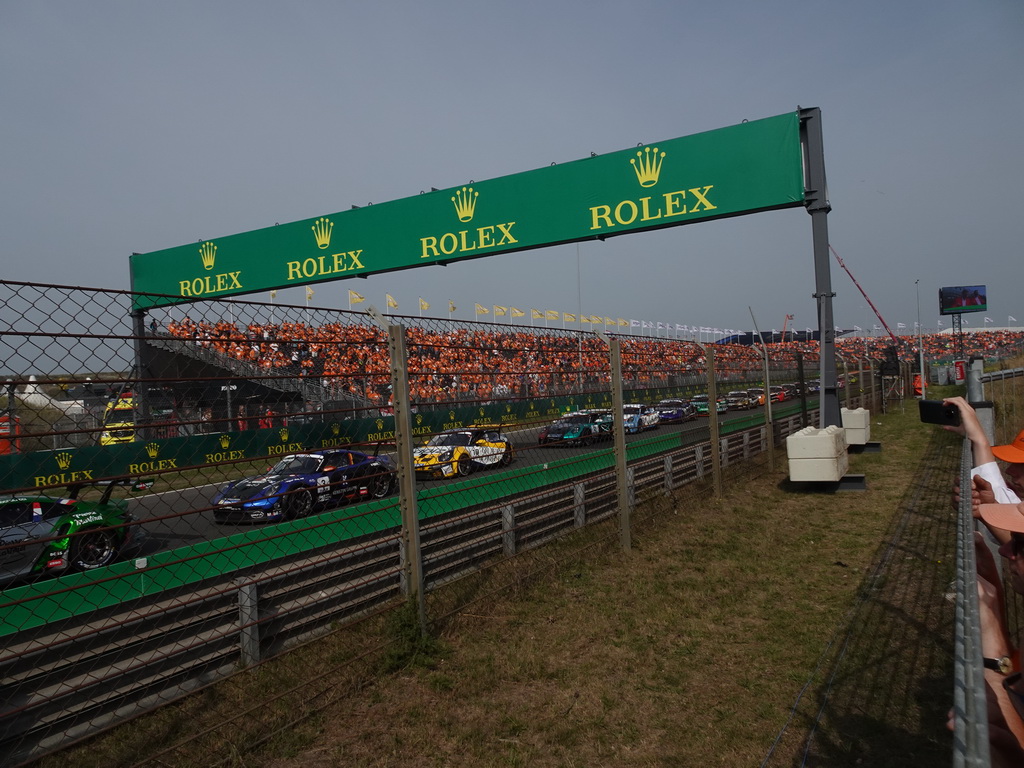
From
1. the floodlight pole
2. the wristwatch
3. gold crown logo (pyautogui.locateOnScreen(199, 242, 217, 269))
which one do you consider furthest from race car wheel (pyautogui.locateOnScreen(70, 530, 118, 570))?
gold crown logo (pyautogui.locateOnScreen(199, 242, 217, 269))

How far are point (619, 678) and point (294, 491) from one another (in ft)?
8.16

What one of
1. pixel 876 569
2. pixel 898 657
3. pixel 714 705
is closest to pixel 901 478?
pixel 876 569

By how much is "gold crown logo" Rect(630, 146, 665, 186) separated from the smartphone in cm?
924

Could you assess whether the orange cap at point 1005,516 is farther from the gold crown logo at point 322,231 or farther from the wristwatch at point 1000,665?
the gold crown logo at point 322,231

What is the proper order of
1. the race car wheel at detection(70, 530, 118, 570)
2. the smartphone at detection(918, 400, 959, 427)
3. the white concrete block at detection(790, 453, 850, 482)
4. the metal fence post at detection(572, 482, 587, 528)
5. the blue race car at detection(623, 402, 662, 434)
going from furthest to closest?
1. the white concrete block at detection(790, 453, 850, 482)
2. the blue race car at detection(623, 402, 662, 434)
3. the metal fence post at detection(572, 482, 587, 528)
4. the race car wheel at detection(70, 530, 118, 570)
5. the smartphone at detection(918, 400, 959, 427)

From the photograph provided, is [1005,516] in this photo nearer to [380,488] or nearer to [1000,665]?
[1000,665]

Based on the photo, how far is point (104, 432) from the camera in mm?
3170

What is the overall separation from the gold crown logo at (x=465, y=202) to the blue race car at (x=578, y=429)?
695cm

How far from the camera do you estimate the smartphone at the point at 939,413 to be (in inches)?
112

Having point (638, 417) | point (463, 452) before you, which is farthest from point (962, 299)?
point (463, 452)

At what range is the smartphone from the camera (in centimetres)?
284

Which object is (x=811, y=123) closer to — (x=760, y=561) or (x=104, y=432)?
(x=760, y=561)

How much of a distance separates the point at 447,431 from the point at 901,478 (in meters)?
10.3

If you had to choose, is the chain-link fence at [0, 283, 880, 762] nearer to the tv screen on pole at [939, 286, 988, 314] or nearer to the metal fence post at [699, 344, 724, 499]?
the metal fence post at [699, 344, 724, 499]
